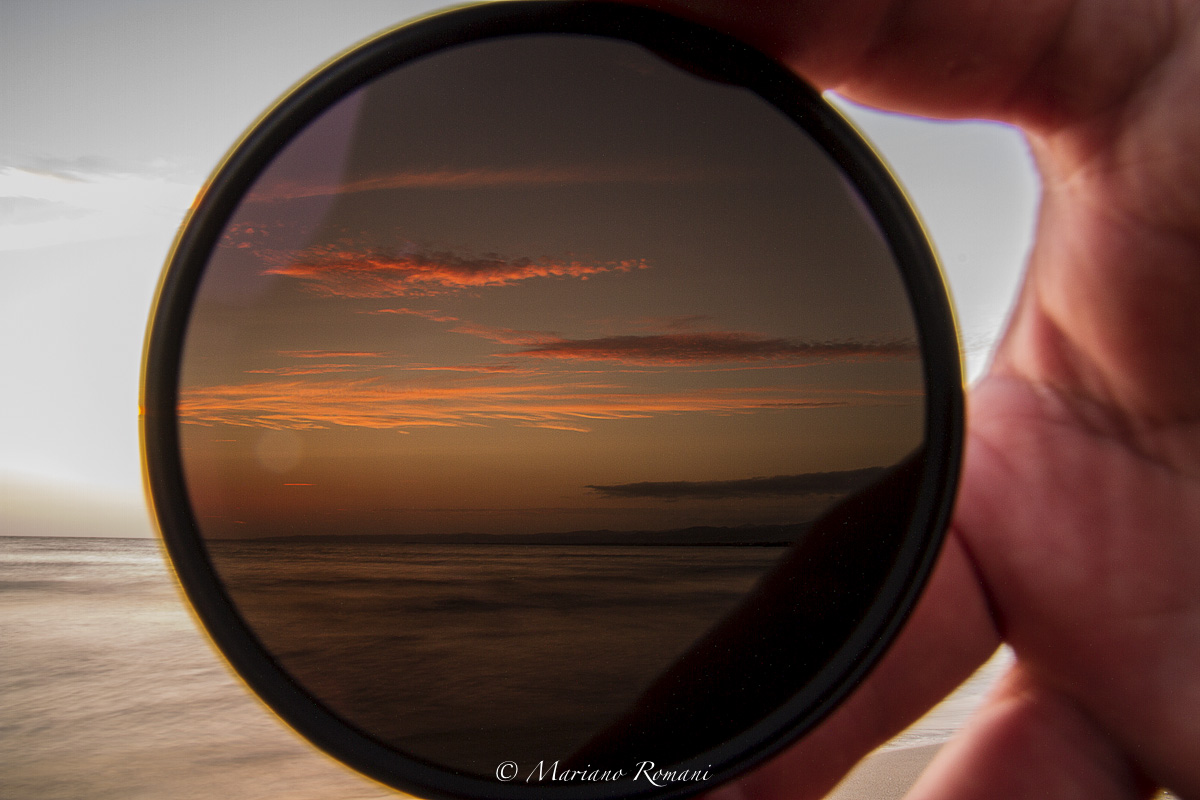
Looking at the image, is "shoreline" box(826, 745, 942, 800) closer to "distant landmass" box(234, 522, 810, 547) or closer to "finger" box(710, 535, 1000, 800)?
"finger" box(710, 535, 1000, 800)

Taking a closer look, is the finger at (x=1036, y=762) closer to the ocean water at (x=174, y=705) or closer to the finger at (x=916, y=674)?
the finger at (x=916, y=674)

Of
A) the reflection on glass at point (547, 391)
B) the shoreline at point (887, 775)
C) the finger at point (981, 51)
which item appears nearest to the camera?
the reflection on glass at point (547, 391)

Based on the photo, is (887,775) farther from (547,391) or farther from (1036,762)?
(547,391)

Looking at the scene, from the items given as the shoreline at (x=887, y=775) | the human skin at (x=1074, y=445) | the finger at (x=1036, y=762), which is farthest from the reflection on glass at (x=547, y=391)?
the shoreline at (x=887, y=775)

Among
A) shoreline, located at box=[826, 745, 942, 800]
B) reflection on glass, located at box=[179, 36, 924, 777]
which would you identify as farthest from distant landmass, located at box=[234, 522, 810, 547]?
shoreline, located at box=[826, 745, 942, 800]

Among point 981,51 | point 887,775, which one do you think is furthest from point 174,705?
point 981,51

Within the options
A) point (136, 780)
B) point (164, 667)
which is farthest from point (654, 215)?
point (164, 667)
